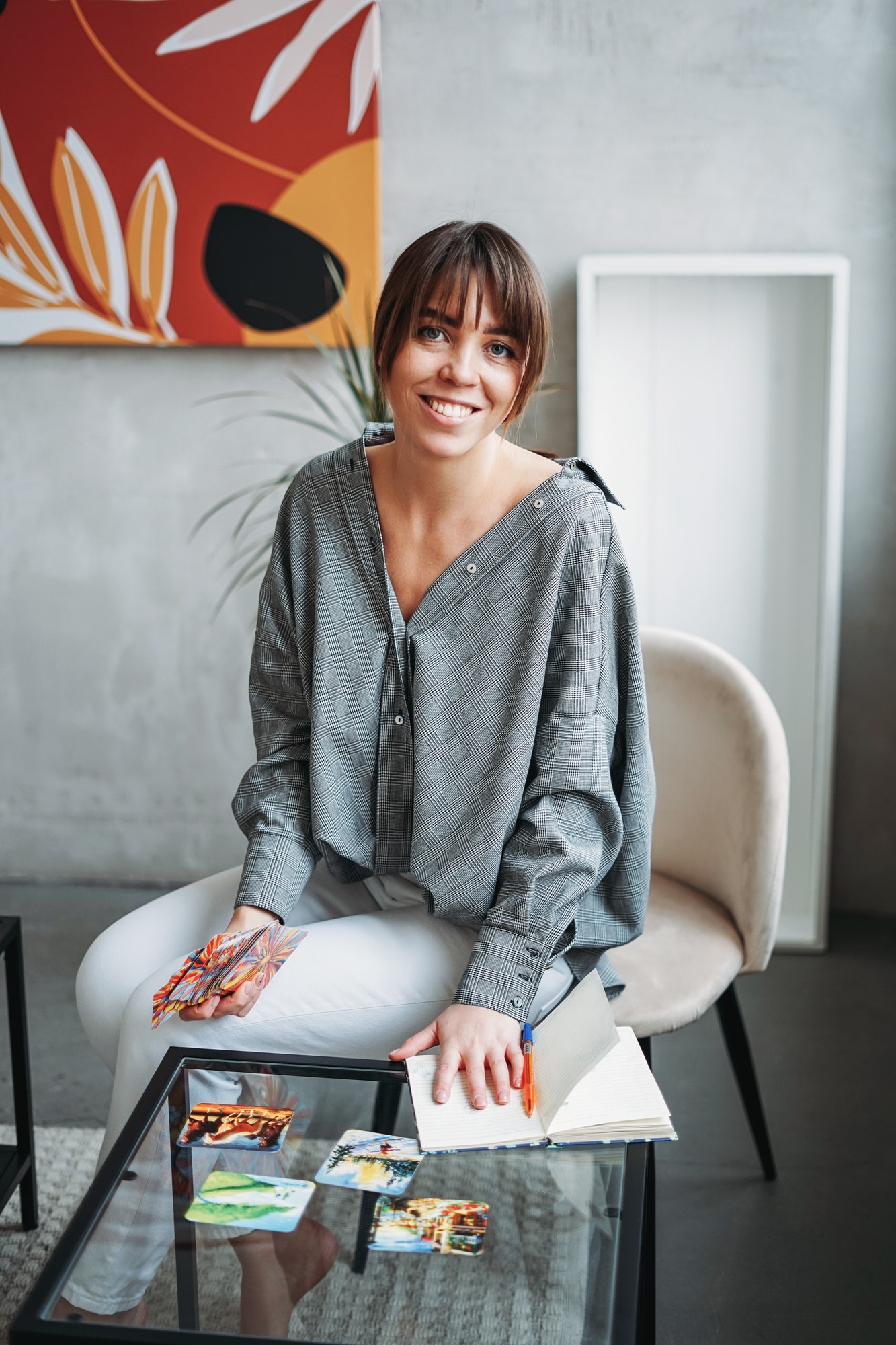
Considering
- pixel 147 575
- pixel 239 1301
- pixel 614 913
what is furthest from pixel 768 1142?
pixel 147 575

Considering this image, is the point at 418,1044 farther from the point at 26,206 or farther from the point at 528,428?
the point at 26,206

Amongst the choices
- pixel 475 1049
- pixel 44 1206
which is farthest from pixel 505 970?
pixel 44 1206

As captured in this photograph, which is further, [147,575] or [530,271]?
[147,575]

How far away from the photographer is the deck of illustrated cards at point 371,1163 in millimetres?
978

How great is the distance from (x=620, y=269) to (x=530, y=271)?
139 cm

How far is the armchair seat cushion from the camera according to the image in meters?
1.45

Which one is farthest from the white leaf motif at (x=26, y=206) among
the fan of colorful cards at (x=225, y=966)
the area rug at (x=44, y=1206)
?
the fan of colorful cards at (x=225, y=966)

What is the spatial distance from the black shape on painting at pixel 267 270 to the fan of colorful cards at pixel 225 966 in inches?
72.7

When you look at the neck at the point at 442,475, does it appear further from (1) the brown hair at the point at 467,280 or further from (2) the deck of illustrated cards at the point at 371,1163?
(2) the deck of illustrated cards at the point at 371,1163

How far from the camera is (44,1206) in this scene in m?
1.80

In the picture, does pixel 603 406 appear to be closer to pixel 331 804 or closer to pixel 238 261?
pixel 238 261

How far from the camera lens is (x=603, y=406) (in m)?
2.77

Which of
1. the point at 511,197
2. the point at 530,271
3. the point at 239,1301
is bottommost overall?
the point at 239,1301

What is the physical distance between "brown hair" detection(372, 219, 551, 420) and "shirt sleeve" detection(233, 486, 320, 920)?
32 centimetres
